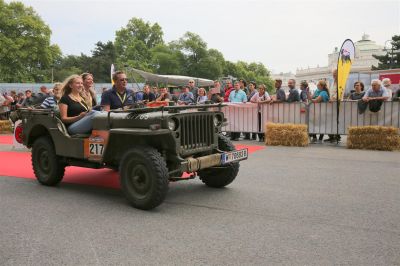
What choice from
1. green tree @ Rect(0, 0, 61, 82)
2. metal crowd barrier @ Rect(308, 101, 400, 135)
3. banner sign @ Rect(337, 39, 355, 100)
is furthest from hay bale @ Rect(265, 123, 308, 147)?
green tree @ Rect(0, 0, 61, 82)

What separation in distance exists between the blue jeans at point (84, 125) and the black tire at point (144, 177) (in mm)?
1048

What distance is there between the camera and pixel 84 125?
6090 mm

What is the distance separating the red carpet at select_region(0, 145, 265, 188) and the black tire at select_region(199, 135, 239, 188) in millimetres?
1506

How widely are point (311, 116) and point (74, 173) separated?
23.9 feet

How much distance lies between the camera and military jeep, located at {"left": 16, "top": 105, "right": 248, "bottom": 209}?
5043 mm

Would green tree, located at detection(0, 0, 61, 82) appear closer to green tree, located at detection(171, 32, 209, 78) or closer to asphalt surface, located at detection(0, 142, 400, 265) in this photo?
green tree, located at detection(171, 32, 209, 78)

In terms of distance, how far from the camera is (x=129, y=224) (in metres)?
4.64

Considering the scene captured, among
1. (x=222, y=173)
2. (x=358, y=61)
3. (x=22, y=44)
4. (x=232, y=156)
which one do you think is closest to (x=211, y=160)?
(x=232, y=156)

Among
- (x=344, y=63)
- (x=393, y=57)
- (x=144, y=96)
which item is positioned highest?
(x=393, y=57)

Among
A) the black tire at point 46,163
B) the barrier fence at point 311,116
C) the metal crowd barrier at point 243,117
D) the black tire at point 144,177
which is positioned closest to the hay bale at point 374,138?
the barrier fence at point 311,116

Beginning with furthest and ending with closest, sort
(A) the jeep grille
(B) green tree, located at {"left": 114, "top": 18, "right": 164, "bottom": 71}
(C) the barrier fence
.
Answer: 1. (B) green tree, located at {"left": 114, "top": 18, "right": 164, "bottom": 71}
2. (C) the barrier fence
3. (A) the jeep grille

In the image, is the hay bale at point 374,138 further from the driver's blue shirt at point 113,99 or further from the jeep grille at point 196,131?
the driver's blue shirt at point 113,99

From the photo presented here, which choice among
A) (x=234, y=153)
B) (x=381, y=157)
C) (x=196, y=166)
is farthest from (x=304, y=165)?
(x=196, y=166)

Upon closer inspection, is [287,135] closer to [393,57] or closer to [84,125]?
[84,125]
